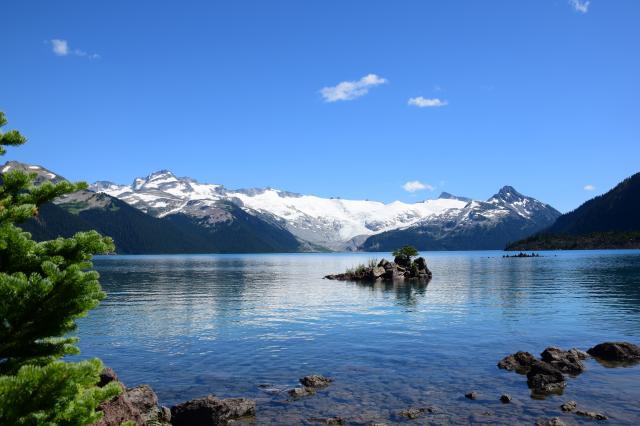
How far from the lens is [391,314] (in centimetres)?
6022

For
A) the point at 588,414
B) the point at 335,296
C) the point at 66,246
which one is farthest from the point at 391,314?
the point at 66,246

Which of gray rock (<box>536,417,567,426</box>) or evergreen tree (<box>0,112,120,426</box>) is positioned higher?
evergreen tree (<box>0,112,120,426</box>)

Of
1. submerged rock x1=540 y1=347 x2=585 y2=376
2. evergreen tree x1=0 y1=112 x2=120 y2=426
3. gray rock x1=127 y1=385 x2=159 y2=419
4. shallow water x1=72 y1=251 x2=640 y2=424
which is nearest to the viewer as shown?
evergreen tree x1=0 y1=112 x2=120 y2=426

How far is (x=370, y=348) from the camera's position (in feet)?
131

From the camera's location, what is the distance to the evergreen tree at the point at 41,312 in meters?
7.29

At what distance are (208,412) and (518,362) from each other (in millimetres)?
21630

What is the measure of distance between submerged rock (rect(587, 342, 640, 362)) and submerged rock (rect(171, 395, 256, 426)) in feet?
88.2

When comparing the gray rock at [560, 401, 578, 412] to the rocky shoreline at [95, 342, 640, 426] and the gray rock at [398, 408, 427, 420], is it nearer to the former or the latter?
the rocky shoreline at [95, 342, 640, 426]

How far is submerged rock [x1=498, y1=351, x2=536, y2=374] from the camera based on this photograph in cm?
3216

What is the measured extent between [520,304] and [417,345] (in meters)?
34.3

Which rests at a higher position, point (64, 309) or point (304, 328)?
point (64, 309)

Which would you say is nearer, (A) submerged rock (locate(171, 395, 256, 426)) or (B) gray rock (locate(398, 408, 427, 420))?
(A) submerged rock (locate(171, 395, 256, 426))

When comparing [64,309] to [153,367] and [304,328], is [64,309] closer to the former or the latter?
[153,367]


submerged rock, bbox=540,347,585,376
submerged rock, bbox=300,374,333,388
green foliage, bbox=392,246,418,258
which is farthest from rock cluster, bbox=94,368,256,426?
green foliage, bbox=392,246,418,258
